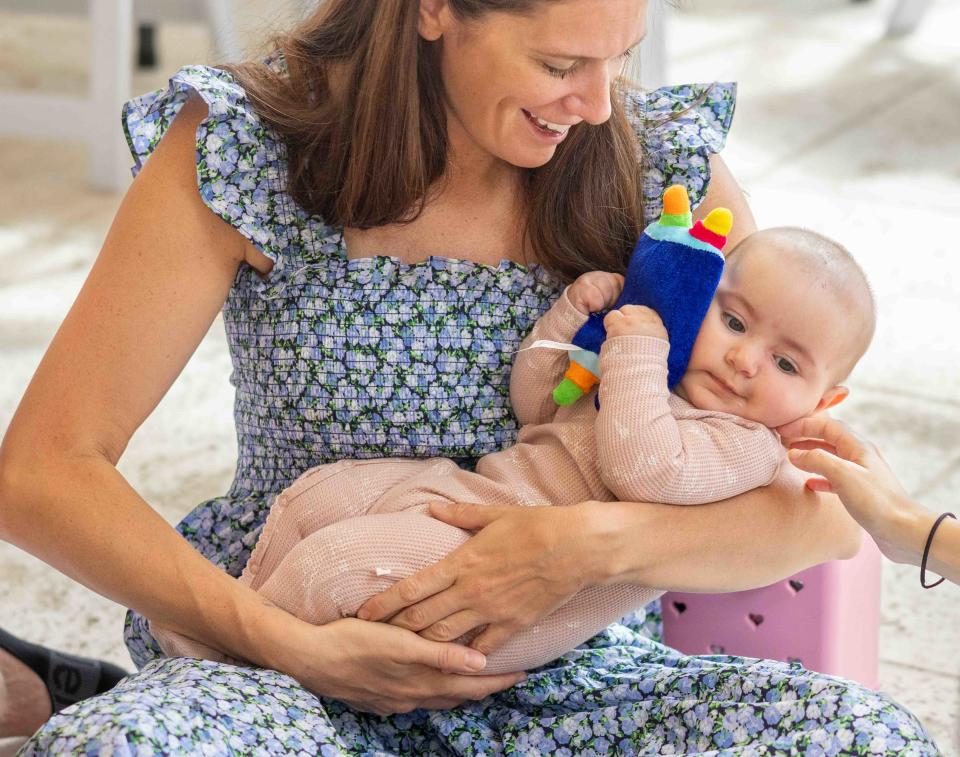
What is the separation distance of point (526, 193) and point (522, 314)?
0.54 ft

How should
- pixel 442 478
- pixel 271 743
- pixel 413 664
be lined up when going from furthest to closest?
pixel 442 478, pixel 413 664, pixel 271 743

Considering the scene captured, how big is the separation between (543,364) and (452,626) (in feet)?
1.09

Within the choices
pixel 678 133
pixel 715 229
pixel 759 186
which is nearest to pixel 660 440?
pixel 715 229

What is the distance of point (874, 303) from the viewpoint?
165 centimetres

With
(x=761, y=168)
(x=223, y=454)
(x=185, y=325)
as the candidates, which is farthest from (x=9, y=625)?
(x=761, y=168)

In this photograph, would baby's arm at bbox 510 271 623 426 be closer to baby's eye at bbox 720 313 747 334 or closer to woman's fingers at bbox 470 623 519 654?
baby's eye at bbox 720 313 747 334

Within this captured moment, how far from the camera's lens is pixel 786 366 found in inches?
64.4

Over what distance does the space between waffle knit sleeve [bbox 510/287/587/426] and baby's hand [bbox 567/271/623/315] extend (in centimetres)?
1

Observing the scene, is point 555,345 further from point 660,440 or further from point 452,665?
point 452,665

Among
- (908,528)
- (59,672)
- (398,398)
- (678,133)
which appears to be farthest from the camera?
(59,672)

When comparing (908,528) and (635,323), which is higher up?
(635,323)

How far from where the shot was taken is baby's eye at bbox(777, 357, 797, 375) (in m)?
1.63

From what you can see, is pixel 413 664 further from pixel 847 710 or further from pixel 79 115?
pixel 79 115

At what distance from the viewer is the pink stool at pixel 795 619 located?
6.15ft
